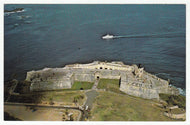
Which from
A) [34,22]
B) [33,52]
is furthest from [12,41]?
[34,22]

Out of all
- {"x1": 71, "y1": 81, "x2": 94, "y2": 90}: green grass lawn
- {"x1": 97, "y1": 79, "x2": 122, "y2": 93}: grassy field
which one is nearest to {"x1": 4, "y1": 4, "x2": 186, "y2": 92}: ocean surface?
{"x1": 97, "y1": 79, "x2": 122, "y2": 93}: grassy field

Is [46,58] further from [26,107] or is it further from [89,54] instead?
[26,107]

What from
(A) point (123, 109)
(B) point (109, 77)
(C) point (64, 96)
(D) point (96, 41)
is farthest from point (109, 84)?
(D) point (96, 41)

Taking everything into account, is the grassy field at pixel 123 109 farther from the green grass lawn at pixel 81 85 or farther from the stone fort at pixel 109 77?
the green grass lawn at pixel 81 85

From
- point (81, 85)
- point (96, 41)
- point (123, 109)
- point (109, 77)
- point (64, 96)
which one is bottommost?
point (123, 109)

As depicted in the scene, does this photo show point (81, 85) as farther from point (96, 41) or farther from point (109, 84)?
point (96, 41)
